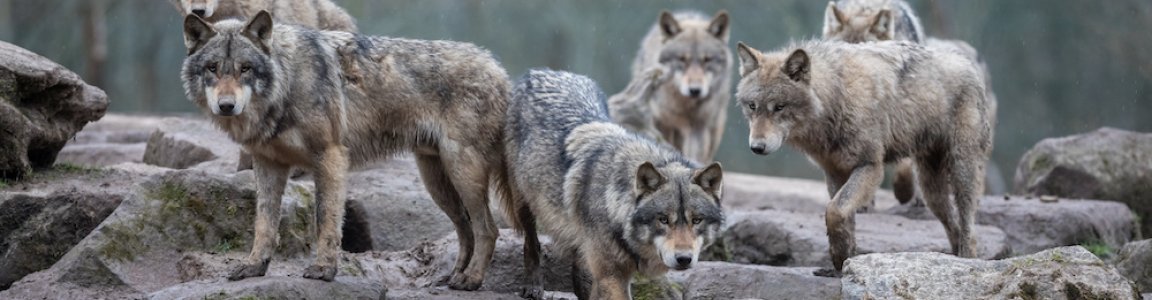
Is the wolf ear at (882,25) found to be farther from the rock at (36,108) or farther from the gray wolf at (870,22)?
the rock at (36,108)

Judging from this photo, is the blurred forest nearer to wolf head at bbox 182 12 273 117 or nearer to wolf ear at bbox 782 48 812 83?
wolf ear at bbox 782 48 812 83

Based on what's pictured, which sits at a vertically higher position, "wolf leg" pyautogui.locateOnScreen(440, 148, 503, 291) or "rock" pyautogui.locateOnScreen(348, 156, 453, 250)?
"wolf leg" pyautogui.locateOnScreen(440, 148, 503, 291)

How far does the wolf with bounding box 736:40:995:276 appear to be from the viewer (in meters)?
6.94

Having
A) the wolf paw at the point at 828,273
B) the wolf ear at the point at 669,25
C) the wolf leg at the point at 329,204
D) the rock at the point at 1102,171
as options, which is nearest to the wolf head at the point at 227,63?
the wolf leg at the point at 329,204

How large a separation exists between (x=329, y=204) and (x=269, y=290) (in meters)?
0.61

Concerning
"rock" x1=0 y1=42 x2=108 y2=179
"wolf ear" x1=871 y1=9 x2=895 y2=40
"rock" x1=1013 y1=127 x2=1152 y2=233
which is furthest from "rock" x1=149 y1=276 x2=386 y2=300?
"rock" x1=1013 y1=127 x2=1152 y2=233

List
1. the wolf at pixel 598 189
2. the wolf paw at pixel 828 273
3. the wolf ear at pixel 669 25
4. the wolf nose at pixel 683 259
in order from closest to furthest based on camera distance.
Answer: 1. the wolf nose at pixel 683 259
2. the wolf at pixel 598 189
3. the wolf paw at pixel 828 273
4. the wolf ear at pixel 669 25

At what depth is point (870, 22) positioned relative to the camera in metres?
9.54

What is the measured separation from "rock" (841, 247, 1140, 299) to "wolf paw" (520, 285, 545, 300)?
173 cm

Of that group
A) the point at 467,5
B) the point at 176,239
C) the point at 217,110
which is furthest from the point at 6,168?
the point at 467,5

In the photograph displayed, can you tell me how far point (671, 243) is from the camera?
545 cm

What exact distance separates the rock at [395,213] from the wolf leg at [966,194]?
10.2 feet

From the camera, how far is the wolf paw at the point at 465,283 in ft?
21.6

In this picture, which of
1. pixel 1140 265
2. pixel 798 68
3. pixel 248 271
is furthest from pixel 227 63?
pixel 1140 265
